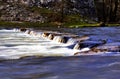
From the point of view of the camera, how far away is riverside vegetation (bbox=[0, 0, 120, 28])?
5044 inches

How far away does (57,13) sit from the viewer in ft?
451

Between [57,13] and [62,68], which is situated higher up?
[62,68]

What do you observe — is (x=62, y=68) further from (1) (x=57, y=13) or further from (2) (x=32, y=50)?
(1) (x=57, y=13)

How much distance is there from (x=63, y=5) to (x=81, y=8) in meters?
9.40

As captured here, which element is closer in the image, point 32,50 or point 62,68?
point 62,68

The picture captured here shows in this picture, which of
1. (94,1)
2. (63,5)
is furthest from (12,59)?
(94,1)

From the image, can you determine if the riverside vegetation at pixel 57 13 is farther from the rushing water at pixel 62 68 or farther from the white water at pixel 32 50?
the rushing water at pixel 62 68

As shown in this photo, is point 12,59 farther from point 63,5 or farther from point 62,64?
point 63,5

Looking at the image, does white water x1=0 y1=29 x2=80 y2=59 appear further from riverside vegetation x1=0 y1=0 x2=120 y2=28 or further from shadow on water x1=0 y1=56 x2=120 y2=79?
riverside vegetation x1=0 y1=0 x2=120 y2=28

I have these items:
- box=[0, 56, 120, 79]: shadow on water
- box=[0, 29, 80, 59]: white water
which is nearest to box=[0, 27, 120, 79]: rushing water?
box=[0, 56, 120, 79]: shadow on water

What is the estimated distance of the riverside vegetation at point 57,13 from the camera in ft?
420

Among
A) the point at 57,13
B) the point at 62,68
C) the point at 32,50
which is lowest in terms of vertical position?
the point at 57,13

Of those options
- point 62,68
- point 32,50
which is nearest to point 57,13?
point 32,50

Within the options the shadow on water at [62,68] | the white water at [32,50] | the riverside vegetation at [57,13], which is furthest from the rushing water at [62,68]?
the riverside vegetation at [57,13]
